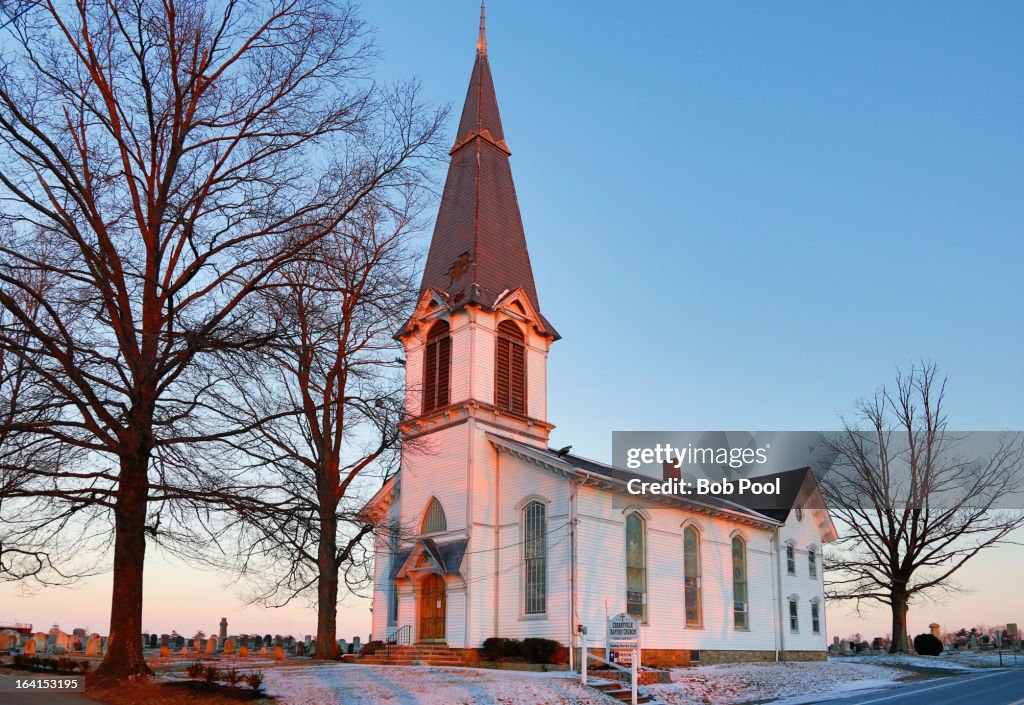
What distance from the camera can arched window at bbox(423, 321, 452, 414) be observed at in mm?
31422

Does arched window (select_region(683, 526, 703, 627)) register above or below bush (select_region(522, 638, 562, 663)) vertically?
above

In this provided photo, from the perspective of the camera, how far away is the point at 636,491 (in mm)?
28406

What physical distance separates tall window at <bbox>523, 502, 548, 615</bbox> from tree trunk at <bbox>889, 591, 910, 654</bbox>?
86.0 feet

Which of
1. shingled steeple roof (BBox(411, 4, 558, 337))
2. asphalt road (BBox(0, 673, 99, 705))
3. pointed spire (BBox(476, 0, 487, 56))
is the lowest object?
asphalt road (BBox(0, 673, 99, 705))

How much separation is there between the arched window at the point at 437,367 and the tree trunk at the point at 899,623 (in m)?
28.5

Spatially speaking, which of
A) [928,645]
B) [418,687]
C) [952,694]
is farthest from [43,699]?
[928,645]

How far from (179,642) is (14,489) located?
1231 inches

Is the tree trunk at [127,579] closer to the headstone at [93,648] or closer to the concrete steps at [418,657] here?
the concrete steps at [418,657]

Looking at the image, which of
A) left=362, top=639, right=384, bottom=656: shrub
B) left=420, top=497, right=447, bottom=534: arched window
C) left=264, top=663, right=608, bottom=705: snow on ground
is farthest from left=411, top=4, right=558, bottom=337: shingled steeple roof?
left=264, top=663, right=608, bottom=705: snow on ground

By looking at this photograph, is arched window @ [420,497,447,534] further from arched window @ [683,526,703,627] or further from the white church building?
arched window @ [683,526,703,627]

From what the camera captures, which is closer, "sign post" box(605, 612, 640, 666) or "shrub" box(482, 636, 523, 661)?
"sign post" box(605, 612, 640, 666)

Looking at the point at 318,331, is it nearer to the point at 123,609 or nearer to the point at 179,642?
the point at 123,609

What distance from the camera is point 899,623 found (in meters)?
44.1

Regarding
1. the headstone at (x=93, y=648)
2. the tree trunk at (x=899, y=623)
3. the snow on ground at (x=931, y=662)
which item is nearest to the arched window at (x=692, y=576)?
the snow on ground at (x=931, y=662)
